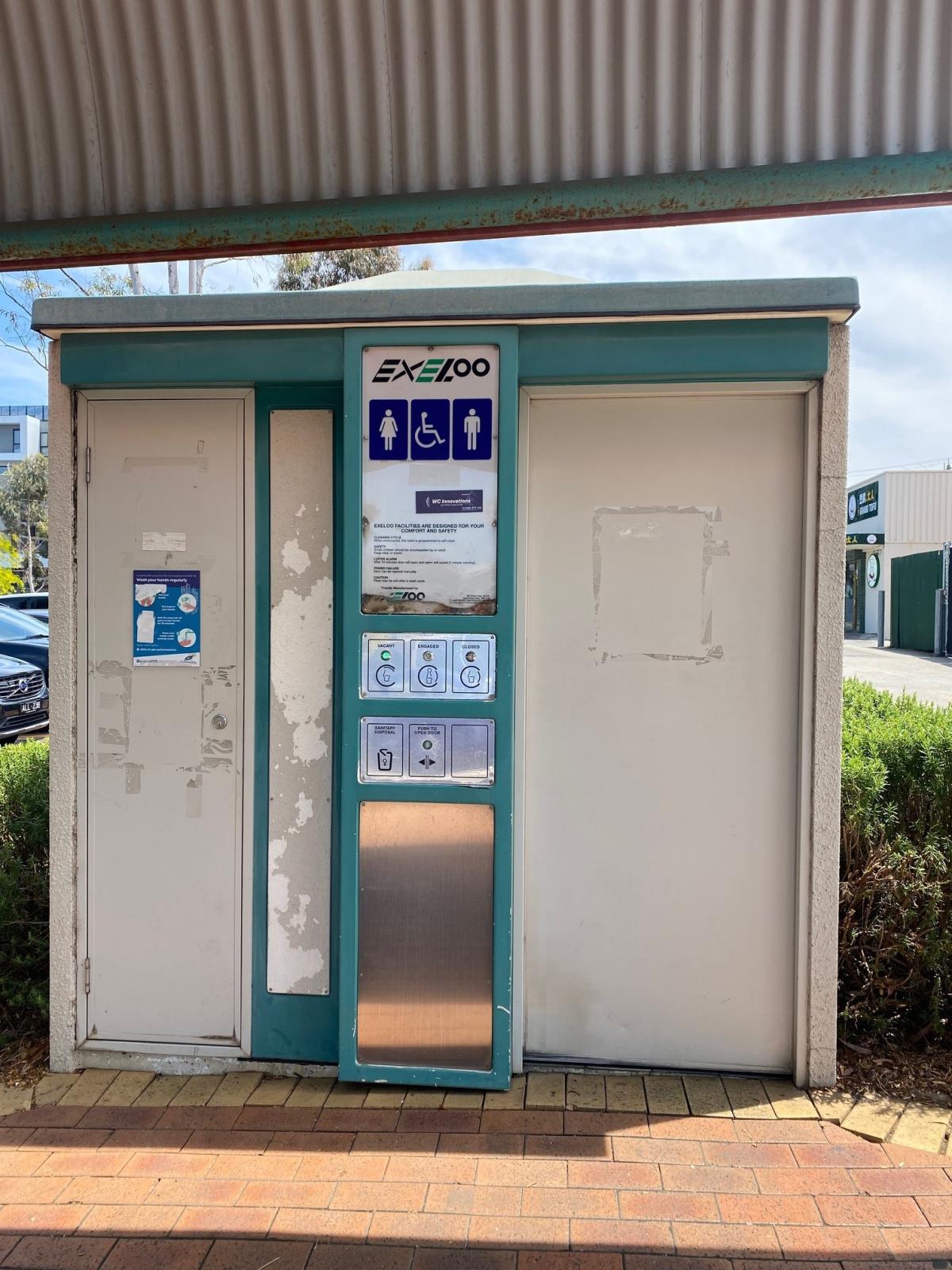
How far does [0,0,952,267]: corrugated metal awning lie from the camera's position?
286cm

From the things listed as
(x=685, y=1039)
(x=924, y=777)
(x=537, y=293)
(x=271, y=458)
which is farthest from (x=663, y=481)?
(x=685, y=1039)

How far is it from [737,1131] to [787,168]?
3071 mm

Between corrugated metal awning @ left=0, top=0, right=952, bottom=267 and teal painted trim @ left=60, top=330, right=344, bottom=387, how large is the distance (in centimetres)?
31

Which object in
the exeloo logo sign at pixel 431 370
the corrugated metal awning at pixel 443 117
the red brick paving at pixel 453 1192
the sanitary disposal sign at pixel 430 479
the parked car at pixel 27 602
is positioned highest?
the corrugated metal awning at pixel 443 117

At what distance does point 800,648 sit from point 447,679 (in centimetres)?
126

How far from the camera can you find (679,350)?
3062mm

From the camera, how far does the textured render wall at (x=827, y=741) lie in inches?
125

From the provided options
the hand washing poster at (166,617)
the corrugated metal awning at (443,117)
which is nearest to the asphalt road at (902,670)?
the corrugated metal awning at (443,117)

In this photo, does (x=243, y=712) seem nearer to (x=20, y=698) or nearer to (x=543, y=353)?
(x=543, y=353)

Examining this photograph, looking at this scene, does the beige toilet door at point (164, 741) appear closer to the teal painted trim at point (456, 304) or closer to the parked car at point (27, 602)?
the teal painted trim at point (456, 304)

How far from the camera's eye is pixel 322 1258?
2445mm

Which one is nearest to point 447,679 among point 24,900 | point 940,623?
point 24,900

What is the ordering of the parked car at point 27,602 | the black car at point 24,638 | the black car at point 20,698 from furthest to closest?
the parked car at point 27,602, the black car at point 24,638, the black car at point 20,698

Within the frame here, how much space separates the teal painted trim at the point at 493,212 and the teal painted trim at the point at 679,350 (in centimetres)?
35
